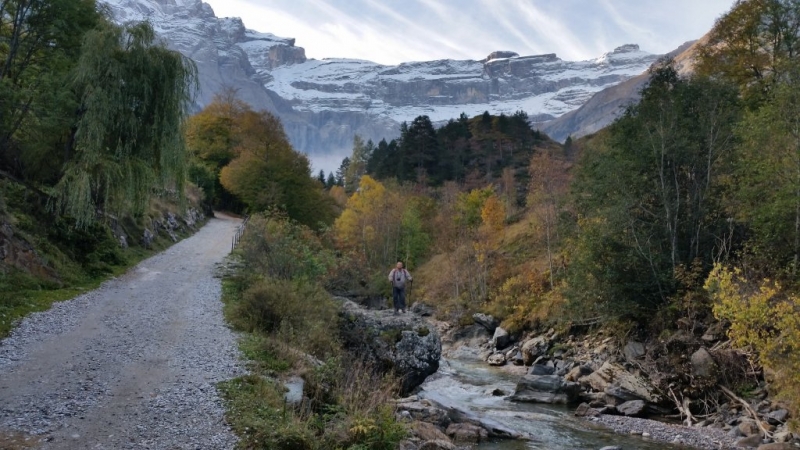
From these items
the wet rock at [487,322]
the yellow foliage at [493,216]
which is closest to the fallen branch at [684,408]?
the wet rock at [487,322]

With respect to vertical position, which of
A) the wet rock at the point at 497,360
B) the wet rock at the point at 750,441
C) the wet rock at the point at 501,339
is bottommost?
the wet rock at the point at 497,360

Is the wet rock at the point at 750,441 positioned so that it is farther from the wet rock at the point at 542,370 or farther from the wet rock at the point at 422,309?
the wet rock at the point at 422,309

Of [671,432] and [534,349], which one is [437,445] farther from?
[534,349]

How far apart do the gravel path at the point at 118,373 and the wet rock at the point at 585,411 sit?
10.3 meters

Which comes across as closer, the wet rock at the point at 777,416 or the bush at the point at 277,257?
the wet rock at the point at 777,416

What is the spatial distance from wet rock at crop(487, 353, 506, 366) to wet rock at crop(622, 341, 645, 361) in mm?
6913

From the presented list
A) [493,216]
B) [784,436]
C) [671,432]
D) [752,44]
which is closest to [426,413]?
[671,432]

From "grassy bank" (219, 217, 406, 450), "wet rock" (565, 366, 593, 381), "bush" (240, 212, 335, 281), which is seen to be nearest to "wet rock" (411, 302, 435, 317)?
"bush" (240, 212, 335, 281)

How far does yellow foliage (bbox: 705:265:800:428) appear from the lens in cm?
1351

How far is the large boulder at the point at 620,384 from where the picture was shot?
18.0 m

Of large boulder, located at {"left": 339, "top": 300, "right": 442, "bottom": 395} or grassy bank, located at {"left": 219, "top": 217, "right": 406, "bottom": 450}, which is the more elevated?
grassy bank, located at {"left": 219, "top": 217, "right": 406, "bottom": 450}

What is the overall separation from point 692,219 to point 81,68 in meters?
22.9

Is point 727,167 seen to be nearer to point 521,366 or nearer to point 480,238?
point 521,366

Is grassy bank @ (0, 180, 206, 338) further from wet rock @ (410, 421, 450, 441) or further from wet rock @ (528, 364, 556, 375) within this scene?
wet rock @ (528, 364, 556, 375)
